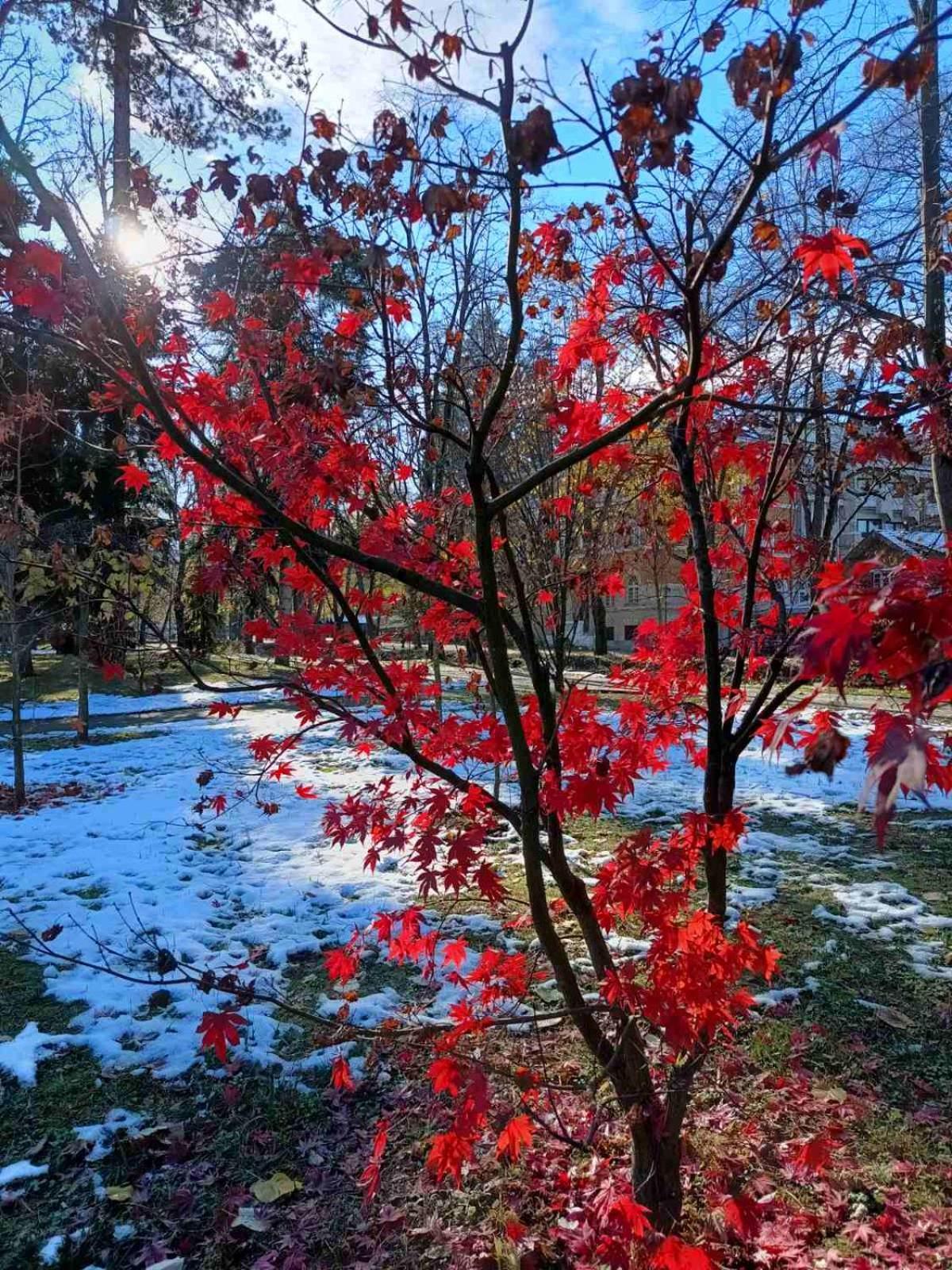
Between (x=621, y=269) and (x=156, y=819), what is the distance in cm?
593

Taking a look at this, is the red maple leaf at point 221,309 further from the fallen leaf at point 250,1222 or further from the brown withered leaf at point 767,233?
the fallen leaf at point 250,1222

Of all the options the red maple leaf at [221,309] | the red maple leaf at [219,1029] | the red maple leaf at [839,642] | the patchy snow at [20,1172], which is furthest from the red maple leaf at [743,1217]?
the red maple leaf at [221,309]

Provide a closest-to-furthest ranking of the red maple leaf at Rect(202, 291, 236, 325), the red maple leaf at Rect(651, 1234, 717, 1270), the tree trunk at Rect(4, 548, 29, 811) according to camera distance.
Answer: the red maple leaf at Rect(651, 1234, 717, 1270) → the red maple leaf at Rect(202, 291, 236, 325) → the tree trunk at Rect(4, 548, 29, 811)

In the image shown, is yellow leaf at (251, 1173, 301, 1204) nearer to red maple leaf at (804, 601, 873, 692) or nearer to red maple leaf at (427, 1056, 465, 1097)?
red maple leaf at (427, 1056, 465, 1097)

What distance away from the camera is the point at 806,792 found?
761 centimetres

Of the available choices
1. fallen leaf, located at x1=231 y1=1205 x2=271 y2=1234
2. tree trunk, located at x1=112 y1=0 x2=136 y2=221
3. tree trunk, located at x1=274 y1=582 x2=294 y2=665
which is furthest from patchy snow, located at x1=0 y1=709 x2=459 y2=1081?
tree trunk, located at x1=112 y1=0 x2=136 y2=221

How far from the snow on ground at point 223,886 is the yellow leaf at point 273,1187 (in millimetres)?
657

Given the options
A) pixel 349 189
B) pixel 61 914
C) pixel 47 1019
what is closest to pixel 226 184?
pixel 349 189

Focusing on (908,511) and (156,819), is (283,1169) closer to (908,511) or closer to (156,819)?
(156,819)

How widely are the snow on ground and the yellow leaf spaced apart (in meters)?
0.66

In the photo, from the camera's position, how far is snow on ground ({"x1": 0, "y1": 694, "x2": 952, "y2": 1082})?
362 centimetres

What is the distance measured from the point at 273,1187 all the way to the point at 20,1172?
0.91 metres

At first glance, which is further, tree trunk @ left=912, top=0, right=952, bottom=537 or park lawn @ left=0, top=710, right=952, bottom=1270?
tree trunk @ left=912, top=0, right=952, bottom=537

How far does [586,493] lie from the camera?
14.2ft
